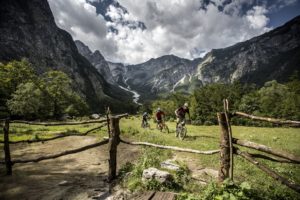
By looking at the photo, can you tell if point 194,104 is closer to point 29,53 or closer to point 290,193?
point 290,193

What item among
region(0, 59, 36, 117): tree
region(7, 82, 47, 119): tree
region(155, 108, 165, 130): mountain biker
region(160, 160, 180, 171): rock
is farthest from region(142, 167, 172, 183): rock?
region(0, 59, 36, 117): tree

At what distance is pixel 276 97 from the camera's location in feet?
250

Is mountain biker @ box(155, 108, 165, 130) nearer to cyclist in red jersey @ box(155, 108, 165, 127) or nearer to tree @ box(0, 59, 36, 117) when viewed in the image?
cyclist in red jersey @ box(155, 108, 165, 127)

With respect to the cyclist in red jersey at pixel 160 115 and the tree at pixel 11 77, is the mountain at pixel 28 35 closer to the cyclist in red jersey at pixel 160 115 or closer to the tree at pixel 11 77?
the tree at pixel 11 77

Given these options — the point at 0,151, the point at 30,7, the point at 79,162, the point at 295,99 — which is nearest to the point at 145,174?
the point at 79,162

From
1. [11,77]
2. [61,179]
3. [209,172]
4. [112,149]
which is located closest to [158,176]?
[112,149]

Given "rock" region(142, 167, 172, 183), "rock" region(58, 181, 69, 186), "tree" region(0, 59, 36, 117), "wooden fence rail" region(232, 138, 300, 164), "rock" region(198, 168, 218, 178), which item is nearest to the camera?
"wooden fence rail" region(232, 138, 300, 164)

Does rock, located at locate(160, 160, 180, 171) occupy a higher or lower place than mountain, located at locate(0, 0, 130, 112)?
lower

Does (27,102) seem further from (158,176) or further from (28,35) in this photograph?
(28,35)

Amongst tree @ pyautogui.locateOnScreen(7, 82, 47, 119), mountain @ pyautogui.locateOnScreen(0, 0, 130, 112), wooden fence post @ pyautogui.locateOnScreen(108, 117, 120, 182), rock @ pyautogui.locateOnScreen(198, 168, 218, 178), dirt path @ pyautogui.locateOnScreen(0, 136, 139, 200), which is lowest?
rock @ pyautogui.locateOnScreen(198, 168, 218, 178)

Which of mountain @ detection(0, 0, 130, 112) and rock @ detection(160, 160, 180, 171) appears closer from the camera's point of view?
rock @ detection(160, 160, 180, 171)

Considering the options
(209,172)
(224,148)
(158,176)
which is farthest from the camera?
(209,172)

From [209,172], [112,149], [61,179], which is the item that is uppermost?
[112,149]

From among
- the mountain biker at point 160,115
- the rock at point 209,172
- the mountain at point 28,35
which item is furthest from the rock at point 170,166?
the mountain at point 28,35
